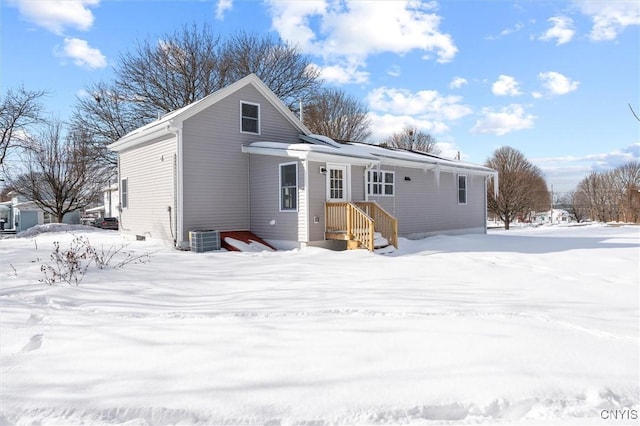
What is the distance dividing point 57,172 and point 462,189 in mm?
23429

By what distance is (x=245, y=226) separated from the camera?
1200cm

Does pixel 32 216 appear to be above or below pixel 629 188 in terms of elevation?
below

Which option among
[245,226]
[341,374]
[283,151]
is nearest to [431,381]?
[341,374]

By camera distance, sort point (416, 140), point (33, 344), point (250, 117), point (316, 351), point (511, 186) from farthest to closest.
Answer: point (416, 140)
point (511, 186)
point (250, 117)
point (33, 344)
point (316, 351)

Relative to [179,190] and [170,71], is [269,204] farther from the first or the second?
[170,71]

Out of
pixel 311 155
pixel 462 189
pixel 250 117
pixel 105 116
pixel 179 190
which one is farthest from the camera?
pixel 105 116

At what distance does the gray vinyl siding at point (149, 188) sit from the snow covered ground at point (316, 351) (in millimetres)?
5448

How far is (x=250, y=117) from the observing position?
12.2 m

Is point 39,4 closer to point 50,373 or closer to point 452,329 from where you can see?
point 50,373


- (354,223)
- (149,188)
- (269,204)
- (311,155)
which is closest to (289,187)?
(269,204)

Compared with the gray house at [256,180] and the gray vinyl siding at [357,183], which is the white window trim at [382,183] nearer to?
the gray house at [256,180]

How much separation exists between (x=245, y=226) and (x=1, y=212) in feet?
158

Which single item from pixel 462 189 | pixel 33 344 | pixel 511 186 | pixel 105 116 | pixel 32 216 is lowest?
pixel 33 344

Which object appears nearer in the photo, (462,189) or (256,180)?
(256,180)
